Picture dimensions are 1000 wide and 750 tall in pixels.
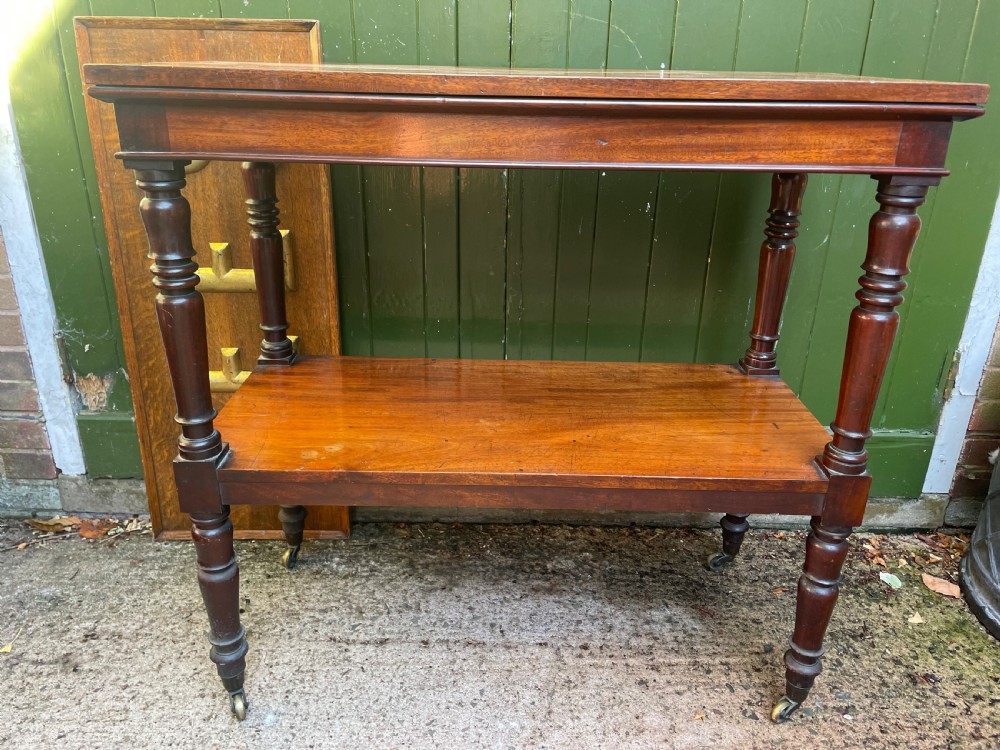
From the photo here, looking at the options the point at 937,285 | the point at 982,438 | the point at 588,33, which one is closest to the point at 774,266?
the point at 937,285

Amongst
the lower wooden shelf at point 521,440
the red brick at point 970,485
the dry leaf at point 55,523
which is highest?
the lower wooden shelf at point 521,440

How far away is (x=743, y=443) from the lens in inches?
59.0

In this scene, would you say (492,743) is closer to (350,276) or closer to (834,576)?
(834,576)

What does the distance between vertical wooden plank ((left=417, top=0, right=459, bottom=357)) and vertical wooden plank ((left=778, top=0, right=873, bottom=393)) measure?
0.91 metres

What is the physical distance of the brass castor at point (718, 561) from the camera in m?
2.03

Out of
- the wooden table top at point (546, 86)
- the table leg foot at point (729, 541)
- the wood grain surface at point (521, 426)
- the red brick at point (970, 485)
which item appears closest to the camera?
the wooden table top at point (546, 86)

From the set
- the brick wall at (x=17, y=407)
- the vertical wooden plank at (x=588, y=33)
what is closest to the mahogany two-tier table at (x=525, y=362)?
the vertical wooden plank at (x=588, y=33)

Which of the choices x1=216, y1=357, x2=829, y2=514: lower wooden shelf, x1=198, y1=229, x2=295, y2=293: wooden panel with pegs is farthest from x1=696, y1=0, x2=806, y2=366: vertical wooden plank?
x1=198, y1=229, x2=295, y2=293: wooden panel with pegs

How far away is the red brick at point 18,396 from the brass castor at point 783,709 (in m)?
2.16

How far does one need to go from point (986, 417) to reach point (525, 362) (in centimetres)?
141

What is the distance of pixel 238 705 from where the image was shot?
1511 millimetres

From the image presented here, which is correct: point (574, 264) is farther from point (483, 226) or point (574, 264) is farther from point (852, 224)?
point (852, 224)

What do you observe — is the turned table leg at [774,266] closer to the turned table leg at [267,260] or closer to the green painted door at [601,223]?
the green painted door at [601,223]

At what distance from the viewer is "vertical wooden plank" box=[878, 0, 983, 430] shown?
1.79 metres
